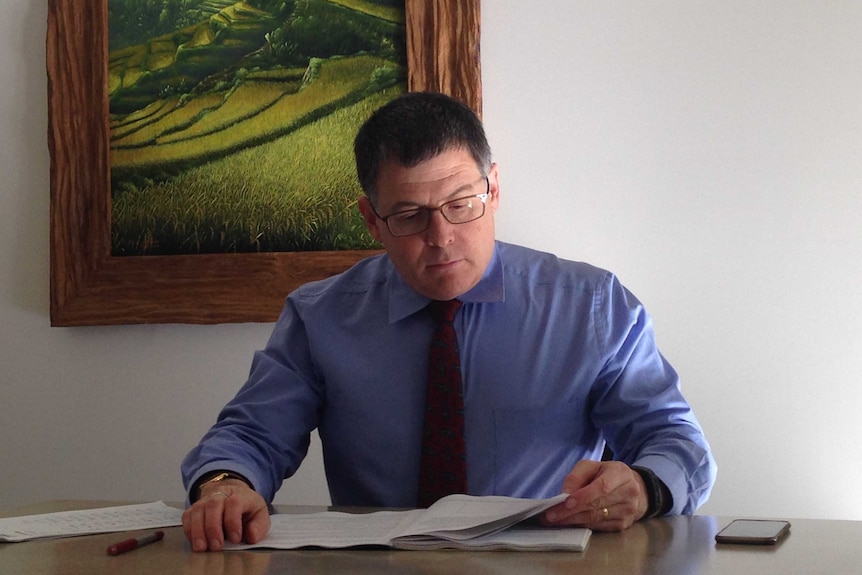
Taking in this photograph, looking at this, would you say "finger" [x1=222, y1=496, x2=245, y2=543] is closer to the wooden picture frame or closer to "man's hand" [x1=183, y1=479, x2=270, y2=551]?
"man's hand" [x1=183, y1=479, x2=270, y2=551]

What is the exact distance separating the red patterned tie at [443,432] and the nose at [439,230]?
19 cm

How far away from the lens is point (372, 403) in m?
1.77

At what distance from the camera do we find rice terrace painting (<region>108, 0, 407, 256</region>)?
251 cm

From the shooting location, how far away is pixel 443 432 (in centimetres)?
168

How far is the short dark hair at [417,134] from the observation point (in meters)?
1.67

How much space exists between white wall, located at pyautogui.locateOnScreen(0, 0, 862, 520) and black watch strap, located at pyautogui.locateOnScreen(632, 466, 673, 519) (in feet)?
3.16

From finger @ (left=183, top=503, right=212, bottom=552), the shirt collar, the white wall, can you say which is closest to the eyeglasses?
the shirt collar

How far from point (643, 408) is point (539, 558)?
562 millimetres

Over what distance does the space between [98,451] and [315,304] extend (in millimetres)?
1158

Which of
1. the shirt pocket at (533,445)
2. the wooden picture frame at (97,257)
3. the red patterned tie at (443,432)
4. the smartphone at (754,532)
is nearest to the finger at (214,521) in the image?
the red patterned tie at (443,432)

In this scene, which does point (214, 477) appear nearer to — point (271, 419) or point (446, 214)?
point (271, 419)

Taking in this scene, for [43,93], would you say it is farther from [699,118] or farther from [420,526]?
[420,526]

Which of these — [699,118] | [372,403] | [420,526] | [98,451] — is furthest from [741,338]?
[98,451]

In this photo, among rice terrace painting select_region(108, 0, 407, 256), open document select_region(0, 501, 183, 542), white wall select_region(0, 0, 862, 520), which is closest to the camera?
open document select_region(0, 501, 183, 542)
